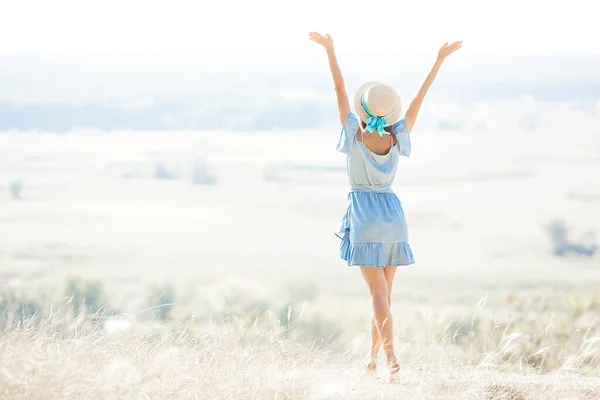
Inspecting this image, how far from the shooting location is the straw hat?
530 cm

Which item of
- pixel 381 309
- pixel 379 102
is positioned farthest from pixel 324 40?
pixel 381 309

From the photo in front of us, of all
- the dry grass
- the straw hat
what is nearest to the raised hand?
the straw hat

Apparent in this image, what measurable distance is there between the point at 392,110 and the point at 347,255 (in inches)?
36.0

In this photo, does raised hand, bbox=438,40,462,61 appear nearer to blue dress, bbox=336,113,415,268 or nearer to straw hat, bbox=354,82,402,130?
straw hat, bbox=354,82,402,130

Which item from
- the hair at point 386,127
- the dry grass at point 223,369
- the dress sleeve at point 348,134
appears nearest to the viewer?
the dry grass at point 223,369

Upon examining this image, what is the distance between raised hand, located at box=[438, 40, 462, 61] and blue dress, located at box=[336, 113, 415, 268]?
0.59m

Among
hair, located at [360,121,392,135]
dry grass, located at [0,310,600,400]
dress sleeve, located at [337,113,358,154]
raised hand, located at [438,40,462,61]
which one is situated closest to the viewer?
dry grass, located at [0,310,600,400]

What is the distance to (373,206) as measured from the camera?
5.32m

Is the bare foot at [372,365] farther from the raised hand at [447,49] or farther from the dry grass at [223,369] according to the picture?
the raised hand at [447,49]

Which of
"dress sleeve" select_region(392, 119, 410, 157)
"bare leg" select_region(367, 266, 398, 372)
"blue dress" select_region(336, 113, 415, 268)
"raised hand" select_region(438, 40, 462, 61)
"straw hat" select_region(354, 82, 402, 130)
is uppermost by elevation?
"raised hand" select_region(438, 40, 462, 61)

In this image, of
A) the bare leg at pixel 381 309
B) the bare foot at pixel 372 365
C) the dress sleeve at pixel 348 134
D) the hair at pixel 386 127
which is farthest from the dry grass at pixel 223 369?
the hair at pixel 386 127

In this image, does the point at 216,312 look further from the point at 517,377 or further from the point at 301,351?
the point at 517,377

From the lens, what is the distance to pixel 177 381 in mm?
4863

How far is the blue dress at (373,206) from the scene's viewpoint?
5.28m
